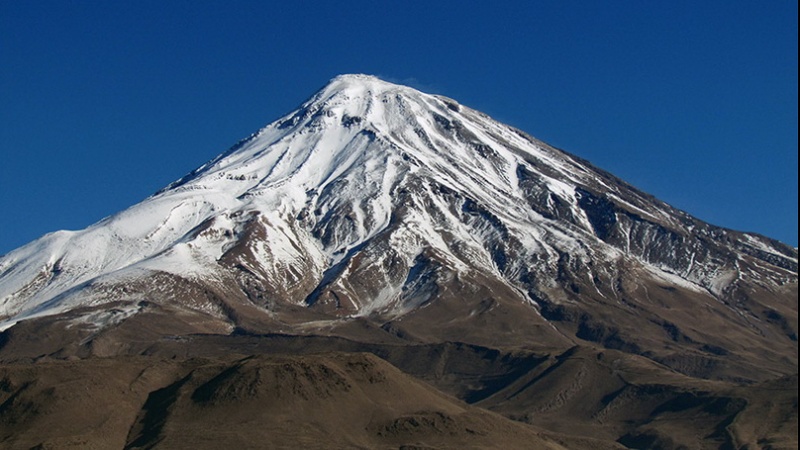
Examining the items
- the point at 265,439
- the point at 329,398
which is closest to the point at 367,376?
the point at 329,398

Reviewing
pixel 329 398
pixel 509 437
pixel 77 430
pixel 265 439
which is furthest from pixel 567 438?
pixel 77 430

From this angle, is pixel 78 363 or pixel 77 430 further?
pixel 78 363

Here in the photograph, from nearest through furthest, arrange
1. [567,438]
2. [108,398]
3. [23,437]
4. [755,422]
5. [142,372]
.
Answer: [23,437], [108,398], [142,372], [567,438], [755,422]

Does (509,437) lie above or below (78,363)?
below

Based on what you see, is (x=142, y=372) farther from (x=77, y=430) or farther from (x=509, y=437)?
(x=509, y=437)

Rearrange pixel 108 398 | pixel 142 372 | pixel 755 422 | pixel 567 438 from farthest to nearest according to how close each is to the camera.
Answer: pixel 755 422 < pixel 567 438 < pixel 142 372 < pixel 108 398

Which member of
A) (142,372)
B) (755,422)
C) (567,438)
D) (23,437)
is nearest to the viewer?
(23,437)

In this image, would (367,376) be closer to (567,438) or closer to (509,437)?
(509,437)

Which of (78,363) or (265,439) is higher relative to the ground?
(78,363)

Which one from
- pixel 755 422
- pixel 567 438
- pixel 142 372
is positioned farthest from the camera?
pixel 755 422
